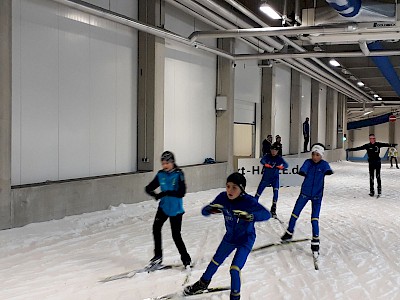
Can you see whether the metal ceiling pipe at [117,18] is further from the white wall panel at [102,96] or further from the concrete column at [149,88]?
the white wall panel at [102,96]

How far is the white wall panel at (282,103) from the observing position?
74.7 feet

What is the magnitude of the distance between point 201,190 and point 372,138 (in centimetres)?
509

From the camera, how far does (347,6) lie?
8359 mm

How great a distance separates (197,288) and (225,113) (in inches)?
462

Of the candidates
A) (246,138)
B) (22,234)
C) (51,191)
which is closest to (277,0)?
(246,138)

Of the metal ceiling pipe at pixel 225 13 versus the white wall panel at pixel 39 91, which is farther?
the metal ceiling pipe at pixel 225 13

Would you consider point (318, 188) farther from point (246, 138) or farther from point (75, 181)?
point (246, 138)

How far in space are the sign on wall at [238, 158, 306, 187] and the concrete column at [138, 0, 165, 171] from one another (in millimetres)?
3243

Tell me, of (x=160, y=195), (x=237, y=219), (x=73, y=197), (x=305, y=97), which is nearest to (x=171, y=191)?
(x=160, y=195)

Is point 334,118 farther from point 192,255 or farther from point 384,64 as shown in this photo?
point 192,255

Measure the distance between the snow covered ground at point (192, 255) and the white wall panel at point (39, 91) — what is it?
1.23 metres

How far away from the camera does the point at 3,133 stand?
8047 mm

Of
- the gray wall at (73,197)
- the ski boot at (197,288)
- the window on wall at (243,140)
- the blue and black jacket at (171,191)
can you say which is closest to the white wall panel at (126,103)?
the gray wall at (73,197)

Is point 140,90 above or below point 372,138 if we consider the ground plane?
above
